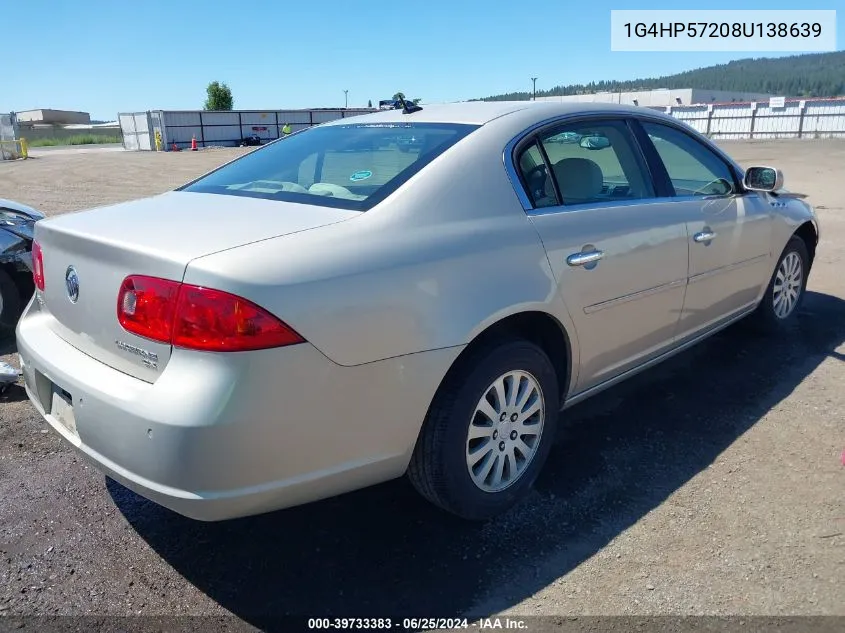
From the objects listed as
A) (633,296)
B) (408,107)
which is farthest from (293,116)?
(633,296)

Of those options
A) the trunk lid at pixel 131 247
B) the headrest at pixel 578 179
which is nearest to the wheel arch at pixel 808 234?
the headrest at pixel 578 179

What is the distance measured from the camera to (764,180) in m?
4.19

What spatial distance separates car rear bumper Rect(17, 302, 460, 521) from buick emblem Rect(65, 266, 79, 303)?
226 millimetres

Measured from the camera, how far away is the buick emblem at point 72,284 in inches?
97.0

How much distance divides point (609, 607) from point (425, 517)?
842 millimetres

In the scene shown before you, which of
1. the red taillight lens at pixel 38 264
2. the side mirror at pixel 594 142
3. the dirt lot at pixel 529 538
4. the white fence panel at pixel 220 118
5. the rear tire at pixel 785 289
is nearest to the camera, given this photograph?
the dirt lot at pixel 529 538

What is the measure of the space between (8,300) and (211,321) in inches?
147

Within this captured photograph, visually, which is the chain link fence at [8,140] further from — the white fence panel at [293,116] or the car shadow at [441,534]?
the car shadow at [441,534]

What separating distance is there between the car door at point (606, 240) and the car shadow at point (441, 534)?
1.42ft

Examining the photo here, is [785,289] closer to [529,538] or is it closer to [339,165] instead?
[529,538]

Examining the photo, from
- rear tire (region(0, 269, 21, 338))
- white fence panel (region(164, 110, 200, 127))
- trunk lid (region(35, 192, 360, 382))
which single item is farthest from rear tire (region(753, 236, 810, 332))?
white fence panel (region(164, 110, 200, 127))

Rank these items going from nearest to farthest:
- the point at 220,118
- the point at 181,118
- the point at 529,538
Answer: the point at 529,538
the point at 181,118
the point at 220,118

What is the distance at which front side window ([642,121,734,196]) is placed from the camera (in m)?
3.73

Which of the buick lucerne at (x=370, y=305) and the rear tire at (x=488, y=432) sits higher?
the buick lucerne at (x=370, y=305)
